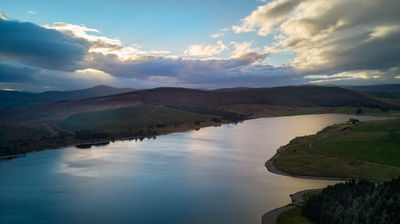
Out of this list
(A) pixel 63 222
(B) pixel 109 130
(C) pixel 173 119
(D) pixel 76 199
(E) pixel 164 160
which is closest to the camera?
(A) pixel 63 222

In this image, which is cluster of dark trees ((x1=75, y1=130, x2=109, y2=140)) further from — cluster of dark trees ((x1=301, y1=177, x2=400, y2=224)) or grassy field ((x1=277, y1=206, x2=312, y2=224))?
cluster of dark trees ((x1=301, y1=177, x2=400, y2=224))

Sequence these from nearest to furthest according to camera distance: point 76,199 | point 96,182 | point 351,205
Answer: point 351,205 → point 76,199 → point 96,182

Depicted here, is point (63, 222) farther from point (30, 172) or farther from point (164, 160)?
point (164, 160)

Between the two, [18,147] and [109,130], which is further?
[109,130]

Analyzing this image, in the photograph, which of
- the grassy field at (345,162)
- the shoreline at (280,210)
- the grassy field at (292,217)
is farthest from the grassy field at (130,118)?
the grassy field at (292,217)

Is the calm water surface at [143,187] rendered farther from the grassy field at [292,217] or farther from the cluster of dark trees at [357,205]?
the cluster of dark trees at [357,205]

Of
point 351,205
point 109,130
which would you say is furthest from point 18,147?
point 351,205
